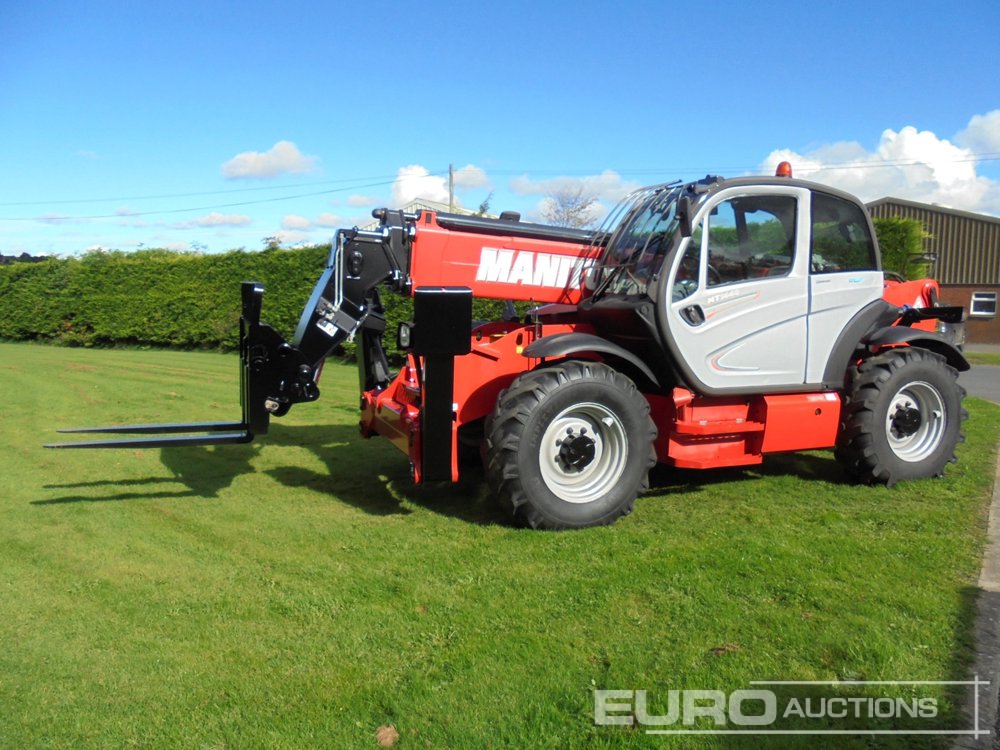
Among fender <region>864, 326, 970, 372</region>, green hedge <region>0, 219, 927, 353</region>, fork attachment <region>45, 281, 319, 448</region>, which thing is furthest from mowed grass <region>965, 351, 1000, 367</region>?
fork attachment <region>45, 281, 319, 448</region>

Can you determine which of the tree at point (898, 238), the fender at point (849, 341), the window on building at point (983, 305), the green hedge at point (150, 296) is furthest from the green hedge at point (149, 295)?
the window on building at point (983, 305)

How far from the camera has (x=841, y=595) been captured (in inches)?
165

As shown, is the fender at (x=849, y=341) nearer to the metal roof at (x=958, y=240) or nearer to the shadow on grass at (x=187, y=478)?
the shadow on grass at (x=187, y=478)

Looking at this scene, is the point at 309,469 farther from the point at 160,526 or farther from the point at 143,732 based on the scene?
the point at 143,732

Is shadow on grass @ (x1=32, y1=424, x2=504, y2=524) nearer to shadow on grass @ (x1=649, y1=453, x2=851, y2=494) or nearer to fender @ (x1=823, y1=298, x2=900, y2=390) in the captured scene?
shadow on grass @ (x1=649, y1=453, x2=851, y2=494)

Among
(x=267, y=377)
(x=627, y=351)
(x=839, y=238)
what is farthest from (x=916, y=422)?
(x=267, y=377)

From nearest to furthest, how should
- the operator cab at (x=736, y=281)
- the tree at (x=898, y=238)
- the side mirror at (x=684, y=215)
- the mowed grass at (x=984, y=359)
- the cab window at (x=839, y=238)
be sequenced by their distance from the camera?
the side mirror at (x=684, y=215)
the operator cab at (x=736, y=281)
the cab window at (x=839, y=238)
the tree at (x=898, y=238)
the mowed grass at (x=984, y=359)

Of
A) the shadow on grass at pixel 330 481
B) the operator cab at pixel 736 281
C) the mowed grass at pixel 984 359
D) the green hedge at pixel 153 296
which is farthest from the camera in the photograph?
the mowed grass at pixel 984 359

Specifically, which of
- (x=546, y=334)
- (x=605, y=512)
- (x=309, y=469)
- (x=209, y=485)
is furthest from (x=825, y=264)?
(x=209, y=485)

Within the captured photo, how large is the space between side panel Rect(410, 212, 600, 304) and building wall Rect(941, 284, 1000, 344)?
28785mm

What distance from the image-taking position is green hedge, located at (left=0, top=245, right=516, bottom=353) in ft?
66.9

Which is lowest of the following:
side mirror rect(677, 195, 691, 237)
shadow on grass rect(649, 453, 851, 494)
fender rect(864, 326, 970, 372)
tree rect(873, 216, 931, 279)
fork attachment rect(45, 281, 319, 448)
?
shadow on grass rect(649, 453, 851, 494)

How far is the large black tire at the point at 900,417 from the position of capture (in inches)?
253

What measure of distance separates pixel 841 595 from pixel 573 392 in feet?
6.80
